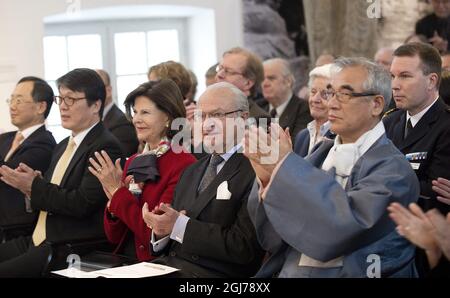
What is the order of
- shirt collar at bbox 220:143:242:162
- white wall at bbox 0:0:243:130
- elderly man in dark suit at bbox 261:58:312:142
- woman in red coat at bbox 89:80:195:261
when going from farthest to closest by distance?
white wall at bbox 0:0:243:130 → elderly man in dark suit at bbox 261:58:312:142 → woman in red coat at bbox 89:80:195:261 → shirt collar at bbox 220:143:242:162

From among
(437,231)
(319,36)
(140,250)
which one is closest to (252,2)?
(319,36)

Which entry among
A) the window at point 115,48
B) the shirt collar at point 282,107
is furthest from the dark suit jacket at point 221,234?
the window at point 115,48

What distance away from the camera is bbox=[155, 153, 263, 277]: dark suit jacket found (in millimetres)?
3404

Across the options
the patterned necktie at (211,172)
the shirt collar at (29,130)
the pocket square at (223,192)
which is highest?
the shirt collar at (29,130)

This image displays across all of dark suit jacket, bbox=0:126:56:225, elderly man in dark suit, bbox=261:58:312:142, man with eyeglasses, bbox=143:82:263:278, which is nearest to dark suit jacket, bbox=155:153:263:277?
man with eyeglasses, bbox=143:82:263:278

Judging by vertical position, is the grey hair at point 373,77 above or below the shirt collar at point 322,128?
above

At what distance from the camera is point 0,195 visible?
483 cm

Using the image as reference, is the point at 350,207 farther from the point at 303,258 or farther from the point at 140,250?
the point at 140,250

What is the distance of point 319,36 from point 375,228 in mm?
5158

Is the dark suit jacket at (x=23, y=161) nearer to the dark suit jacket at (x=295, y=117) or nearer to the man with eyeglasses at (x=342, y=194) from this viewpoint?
the dark suit jacket at (x=295, y=117)

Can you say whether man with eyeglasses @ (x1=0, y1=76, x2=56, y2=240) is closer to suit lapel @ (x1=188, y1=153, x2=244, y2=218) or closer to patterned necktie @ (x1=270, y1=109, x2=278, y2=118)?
suit lapel @ (x1=188, y1=153, x2=244, y2=218)

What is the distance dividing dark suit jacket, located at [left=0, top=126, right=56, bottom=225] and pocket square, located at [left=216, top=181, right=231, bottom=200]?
1.59 meters

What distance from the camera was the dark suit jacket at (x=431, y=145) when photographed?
3643 mm

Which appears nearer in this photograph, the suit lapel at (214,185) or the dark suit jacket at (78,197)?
the suit lapel at (214,185)
